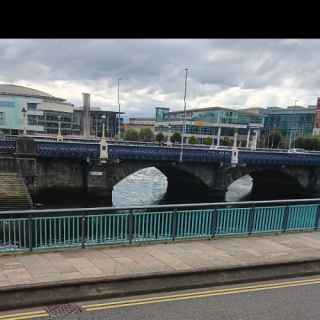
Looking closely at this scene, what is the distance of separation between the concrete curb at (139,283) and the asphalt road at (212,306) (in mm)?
204

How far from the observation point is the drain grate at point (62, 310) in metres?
5.89

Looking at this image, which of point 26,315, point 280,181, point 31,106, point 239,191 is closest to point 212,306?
point 26,315

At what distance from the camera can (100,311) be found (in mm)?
6137

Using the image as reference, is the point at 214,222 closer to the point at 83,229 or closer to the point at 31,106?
the point at 83,229

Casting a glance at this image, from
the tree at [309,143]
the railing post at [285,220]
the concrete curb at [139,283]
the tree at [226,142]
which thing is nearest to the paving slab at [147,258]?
the concrete curb at [139,283]

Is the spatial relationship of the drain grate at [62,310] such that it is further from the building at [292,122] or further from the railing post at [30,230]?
the building at [292,122]

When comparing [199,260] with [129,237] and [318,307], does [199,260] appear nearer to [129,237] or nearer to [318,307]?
[129,237]

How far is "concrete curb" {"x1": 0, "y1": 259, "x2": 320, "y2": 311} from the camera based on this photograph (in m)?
6.29

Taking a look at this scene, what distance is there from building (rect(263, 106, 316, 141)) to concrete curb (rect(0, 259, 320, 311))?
122427mm

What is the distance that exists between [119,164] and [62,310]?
92.6 feet

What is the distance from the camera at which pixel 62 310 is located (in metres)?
6.11

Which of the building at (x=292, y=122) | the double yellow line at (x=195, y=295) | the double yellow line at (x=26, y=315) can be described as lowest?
the double yellow line at (x=195, y=295)

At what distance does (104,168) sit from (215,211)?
24.4 meters
